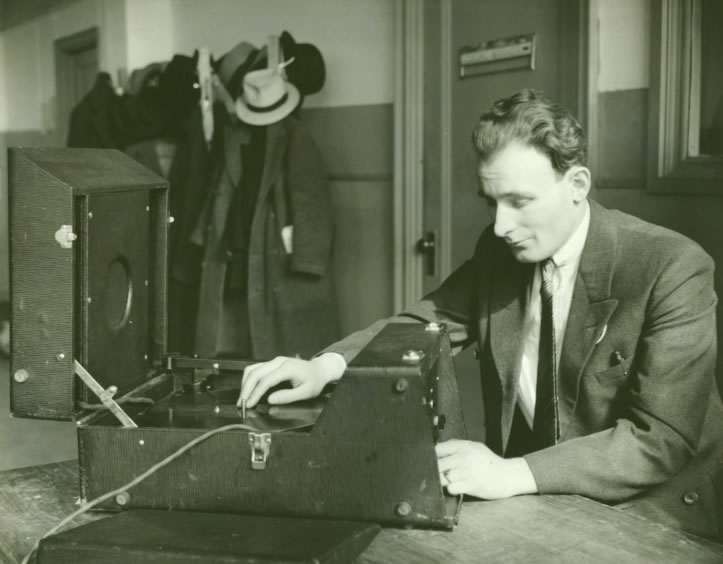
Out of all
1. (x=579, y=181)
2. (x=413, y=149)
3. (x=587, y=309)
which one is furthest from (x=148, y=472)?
(x=413, y=149)

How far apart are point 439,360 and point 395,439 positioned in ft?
0.92

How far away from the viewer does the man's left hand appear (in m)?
1.62

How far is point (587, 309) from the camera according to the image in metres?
2.01

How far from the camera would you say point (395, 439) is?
1.48m

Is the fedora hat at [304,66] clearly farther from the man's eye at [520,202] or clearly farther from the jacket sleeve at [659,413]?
the jacket sleeve at [659,413]

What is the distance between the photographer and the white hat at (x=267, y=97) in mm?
4562

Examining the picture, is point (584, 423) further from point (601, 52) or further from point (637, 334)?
point (601, 52)

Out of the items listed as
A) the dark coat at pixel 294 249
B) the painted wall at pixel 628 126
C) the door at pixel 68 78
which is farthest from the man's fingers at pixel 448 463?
the door at pixel 68 78

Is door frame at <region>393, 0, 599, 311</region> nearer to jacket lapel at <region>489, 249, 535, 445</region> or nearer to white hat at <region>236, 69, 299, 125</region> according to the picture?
white hat at <region>236, 69, 299, 125</region>

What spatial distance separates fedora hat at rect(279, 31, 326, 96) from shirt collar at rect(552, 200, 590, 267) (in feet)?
9.23

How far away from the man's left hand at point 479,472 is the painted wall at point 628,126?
154 centimetres

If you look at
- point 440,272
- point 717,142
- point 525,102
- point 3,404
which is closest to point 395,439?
point 525,102

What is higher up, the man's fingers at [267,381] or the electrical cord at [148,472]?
the man's fingers at [267,381]

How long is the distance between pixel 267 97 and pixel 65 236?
10.0 ft
